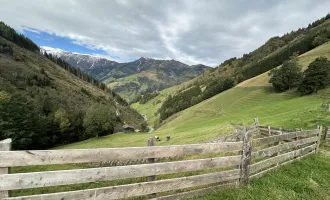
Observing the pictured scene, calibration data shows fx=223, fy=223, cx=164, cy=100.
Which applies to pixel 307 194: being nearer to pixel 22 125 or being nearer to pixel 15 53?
pixel 22 125

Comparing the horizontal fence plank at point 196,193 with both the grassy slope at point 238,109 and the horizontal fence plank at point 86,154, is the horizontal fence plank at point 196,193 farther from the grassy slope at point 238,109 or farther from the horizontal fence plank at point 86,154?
the grassy slope at point 238,109

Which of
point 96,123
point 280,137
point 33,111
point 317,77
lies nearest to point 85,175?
point 280,137

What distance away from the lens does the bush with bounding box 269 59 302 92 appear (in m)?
67.4

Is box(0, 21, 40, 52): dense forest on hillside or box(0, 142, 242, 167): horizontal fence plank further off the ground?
box(0, 21, 40, 52): dense forest on hillside

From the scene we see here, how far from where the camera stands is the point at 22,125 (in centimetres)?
6112

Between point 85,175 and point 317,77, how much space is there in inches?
2508

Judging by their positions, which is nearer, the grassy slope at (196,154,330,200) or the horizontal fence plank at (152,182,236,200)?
the horizontal fence plank at (152,182,236,200)

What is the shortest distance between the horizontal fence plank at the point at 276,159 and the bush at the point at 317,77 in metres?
50.5

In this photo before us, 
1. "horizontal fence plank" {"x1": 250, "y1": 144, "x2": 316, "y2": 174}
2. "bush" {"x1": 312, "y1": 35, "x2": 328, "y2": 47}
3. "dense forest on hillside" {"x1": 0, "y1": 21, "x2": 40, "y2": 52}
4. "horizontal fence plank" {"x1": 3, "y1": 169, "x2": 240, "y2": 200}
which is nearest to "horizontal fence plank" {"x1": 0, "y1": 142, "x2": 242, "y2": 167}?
"horizontal fence plank" {"x1": 3, "y1": 169, "x2": 240, "y2": 200}

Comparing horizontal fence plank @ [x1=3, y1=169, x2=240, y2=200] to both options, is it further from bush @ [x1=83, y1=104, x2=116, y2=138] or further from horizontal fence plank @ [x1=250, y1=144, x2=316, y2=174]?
bush @ [x1=83, y1=104, x2=116, y2=138]

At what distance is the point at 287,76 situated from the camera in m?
69.6

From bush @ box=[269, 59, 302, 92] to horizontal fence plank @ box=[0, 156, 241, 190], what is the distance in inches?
2806

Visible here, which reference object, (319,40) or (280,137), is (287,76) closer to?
(319,40)

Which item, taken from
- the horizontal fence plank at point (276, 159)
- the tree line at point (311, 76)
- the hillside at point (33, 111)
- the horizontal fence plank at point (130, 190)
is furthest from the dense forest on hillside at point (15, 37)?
the horizontal fence plank at point (276, 159)
